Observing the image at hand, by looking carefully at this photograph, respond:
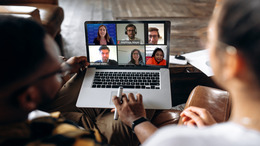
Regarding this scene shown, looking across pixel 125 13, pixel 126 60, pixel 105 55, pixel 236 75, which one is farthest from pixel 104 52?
pixel 125 13

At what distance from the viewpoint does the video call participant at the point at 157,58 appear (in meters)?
1.34

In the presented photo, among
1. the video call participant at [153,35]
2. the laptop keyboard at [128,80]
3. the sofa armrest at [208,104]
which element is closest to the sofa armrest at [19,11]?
the laptop keyboard at [128,80]

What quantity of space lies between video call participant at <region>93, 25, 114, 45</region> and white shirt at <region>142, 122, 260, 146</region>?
91 centimetres

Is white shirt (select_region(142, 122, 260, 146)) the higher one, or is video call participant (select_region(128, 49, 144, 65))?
video call participant (select_region(128, 49, 144, 65))

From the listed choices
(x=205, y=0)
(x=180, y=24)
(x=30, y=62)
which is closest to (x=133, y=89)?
(x=30, y=62)

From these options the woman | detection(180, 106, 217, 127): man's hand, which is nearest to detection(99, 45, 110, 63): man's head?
detection(180, 106, 217, 127): man's hand

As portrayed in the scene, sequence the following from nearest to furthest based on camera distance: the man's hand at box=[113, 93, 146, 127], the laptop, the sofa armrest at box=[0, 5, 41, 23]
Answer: the man's hand at box=[113, 93, 146, 127], the laptop, the sofa armrest at box=[0, 5, 41, 23]

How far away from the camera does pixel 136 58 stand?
1.37 metres

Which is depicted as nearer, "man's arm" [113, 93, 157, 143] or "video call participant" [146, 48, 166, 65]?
"man's arm" [113, 93, 157, 143]

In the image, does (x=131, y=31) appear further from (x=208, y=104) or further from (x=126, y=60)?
(x=208, y=104)

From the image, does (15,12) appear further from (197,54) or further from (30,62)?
(30,62)

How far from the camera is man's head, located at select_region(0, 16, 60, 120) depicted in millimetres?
577

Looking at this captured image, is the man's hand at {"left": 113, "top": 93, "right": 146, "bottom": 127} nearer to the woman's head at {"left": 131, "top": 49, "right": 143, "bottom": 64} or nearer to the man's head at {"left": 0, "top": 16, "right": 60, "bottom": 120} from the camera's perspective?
the woman's head at {"left": 131, "top": 49, "right": 143, "bottom": 64}

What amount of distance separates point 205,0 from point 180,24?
2.38m
